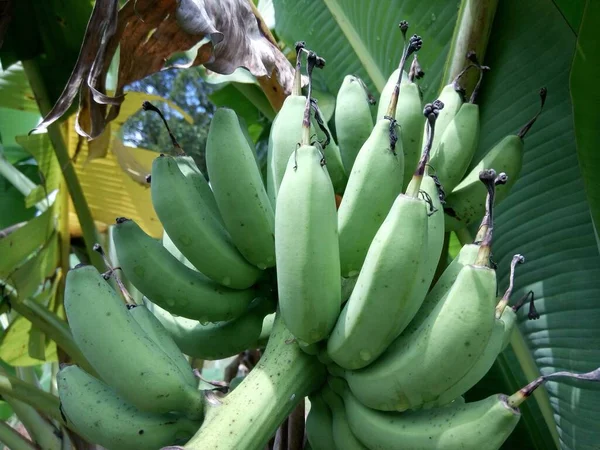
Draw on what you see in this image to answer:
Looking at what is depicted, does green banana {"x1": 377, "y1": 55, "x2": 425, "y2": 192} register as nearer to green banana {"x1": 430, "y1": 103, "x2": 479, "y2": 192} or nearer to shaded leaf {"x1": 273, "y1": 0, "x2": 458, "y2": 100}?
green banana {"x1": 430, "y1": 103, "x2": 479, "y2": 192}

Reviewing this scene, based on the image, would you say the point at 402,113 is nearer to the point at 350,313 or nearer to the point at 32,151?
the point at 350,313

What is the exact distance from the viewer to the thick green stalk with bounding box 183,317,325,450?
59cm

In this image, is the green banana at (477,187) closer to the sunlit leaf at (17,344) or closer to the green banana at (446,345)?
the green banana at (446,345)

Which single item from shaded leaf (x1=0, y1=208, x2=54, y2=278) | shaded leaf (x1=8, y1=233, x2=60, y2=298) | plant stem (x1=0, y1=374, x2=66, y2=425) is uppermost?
shaded leaf (x1=0, y1=208, x2=54, y2=278)

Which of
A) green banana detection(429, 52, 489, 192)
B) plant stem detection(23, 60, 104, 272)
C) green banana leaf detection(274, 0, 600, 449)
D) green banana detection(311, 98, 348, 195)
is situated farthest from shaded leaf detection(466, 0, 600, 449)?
plant stem detection(23, 60, 104, 272)

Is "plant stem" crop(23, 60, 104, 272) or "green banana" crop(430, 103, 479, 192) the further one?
"plant stem" crop(23, 60, 104, 272)

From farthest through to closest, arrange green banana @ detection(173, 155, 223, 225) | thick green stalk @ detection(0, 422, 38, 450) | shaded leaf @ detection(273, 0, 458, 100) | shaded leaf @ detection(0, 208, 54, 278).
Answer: shaded leaf @ detection(0, 208, 54, 278) → thick green stalk @ detection(0, 422, 38, 450) → shaded leaf @ detection(273, 0, 458, 100) → green banana @ detection(173, 155, 223, 225)

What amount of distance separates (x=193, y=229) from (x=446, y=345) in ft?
1.07

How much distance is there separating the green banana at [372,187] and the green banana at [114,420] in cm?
26

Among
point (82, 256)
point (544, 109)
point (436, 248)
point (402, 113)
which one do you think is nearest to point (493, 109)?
point (544, 109)

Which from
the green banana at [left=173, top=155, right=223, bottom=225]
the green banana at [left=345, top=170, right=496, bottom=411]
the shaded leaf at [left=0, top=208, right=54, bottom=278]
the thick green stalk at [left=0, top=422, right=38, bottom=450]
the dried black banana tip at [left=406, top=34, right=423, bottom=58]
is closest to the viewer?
the green banana at [left=345, top=170, right=496, bottom=411]

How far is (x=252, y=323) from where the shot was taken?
0.81 m

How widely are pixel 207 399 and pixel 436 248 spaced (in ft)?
0.94

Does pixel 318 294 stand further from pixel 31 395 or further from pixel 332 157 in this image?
pixel 31 395
